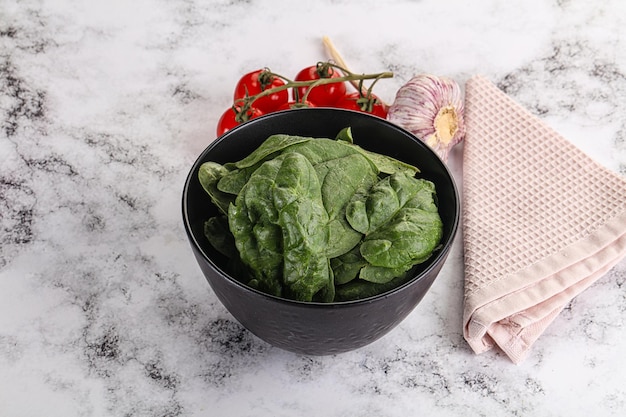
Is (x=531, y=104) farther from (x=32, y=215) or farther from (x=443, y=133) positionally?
(x=32, y=215)

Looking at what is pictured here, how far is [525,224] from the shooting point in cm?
156

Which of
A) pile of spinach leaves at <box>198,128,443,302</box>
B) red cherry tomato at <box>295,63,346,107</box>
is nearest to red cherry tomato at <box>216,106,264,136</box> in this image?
red cherry tomato at <box>295,63,346,107</box>

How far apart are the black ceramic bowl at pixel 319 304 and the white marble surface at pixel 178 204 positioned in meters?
0.15

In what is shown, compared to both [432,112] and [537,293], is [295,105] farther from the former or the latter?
[537,293]


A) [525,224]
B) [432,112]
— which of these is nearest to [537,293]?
[525,224]

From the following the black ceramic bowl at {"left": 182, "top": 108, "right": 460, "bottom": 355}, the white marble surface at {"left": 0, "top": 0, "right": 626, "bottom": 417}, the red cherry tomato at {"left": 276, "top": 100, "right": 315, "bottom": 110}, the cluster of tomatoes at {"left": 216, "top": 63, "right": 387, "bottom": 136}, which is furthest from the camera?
the cluster of tomatoes at {"left": 216, "top": 63, "right": 387, "bottom": 136}

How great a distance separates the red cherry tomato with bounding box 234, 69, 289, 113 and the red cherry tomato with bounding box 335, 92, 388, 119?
14 centimetres

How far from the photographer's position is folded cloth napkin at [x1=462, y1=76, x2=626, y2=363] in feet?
4.67

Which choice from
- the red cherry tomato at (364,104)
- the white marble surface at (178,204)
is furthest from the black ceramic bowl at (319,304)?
the red cherry tomato at (364,104)

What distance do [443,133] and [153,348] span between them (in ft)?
2.52

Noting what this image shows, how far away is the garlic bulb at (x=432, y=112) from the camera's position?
1713 mm

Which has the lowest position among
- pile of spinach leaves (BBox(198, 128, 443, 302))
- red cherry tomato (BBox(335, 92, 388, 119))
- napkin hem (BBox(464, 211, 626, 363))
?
napkin hem (BBox(464, 211, 626, 363))

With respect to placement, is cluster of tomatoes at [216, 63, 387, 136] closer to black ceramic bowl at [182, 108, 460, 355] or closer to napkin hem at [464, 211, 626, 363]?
black ceramic bowl at [182, 108, 460, 355]

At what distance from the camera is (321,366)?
139cm
